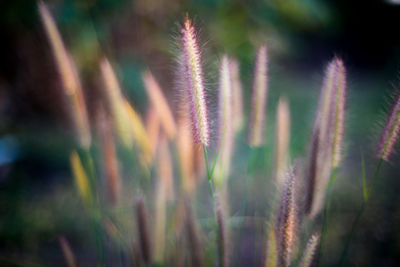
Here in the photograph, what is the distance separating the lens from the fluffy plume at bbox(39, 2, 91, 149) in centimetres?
111

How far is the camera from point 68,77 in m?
1.19

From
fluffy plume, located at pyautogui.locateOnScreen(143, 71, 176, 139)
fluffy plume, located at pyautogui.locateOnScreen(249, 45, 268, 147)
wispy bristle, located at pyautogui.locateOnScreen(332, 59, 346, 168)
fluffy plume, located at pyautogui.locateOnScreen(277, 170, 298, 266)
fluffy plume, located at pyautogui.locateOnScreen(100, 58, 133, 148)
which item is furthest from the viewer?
fluffy plume, located at pyautogui.locateOnScreen(143, 71, 176, 139)

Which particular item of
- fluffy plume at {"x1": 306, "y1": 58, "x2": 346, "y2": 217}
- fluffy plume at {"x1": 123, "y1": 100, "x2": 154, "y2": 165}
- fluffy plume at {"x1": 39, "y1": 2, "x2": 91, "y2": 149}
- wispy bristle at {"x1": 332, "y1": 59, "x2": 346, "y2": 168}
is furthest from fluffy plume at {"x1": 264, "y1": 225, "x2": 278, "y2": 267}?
fluffy plume at {"x1": 39, "y1": 2, "x2": 91, "y2": 149}

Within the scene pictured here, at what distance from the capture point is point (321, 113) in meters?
1.06

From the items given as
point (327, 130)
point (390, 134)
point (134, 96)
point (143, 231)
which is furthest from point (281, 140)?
point (134, 96)

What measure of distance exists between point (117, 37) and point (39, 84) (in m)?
1.42

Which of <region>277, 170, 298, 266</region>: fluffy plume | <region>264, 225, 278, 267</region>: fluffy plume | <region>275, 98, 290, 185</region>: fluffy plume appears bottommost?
<region>264, 225, 278, 267</region>: fluffy plume

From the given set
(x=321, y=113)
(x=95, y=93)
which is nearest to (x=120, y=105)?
(x=321, y=113)

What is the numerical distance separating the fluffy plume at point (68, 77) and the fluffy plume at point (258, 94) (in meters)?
0.67

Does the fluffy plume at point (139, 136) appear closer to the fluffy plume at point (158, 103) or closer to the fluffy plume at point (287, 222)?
the fluffy plume at point (158, 103)

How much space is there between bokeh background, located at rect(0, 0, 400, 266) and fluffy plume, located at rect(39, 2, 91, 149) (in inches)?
14.8

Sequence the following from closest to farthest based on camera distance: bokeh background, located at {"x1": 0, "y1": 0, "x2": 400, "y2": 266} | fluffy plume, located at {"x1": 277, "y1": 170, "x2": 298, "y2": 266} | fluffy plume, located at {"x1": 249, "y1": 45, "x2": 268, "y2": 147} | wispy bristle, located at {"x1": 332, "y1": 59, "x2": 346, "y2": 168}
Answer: fluffy plume, located at {"x1": 277, "y1": 170, "x2": 298, "y2": 266}, wispy bristle, located at {"x1": 332, "y1": 59, "x2": 346, "y2": 168}, fluffy plume, located at {"x1": 249, "y1": 45, "x2": 268, "y2": 147}, bokeh background, located at {"x1": 0, "y1": 0, "x2": 400, "y2": 266}

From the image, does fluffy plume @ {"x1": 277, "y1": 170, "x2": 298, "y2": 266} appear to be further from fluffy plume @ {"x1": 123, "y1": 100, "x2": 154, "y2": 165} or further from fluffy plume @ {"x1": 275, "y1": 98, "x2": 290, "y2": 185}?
fluffy plume @ {"x1": 123, "y1": 100, "x2": 154, "y2": 165}

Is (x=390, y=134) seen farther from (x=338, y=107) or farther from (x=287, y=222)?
(x=287, y=222)
